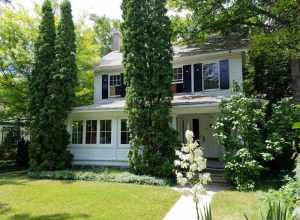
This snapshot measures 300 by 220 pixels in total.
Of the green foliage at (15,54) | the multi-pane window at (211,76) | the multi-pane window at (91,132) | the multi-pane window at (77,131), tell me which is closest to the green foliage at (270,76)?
the multi-pane window at (211,76)

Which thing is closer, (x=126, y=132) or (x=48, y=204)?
(x=48, y=204)

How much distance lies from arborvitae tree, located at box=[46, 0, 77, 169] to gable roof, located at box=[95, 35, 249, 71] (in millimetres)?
2711

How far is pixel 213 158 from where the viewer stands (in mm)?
13977

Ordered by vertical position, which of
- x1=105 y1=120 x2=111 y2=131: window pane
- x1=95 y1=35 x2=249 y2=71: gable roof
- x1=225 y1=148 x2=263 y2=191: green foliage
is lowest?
x1=225 y1=148 x2=263 y2=191: green foliage

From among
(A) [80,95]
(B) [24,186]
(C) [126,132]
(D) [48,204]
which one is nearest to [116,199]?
(D) [48,204]

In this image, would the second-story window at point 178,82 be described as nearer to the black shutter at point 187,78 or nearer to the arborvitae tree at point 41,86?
the black shutter at point 187,78

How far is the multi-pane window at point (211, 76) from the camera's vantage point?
517 inches

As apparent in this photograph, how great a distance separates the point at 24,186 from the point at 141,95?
5.82 m

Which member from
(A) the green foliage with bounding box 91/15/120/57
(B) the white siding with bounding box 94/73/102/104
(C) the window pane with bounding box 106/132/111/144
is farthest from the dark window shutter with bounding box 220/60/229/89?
(A) the green foliage with bounding box 91/15/120/57

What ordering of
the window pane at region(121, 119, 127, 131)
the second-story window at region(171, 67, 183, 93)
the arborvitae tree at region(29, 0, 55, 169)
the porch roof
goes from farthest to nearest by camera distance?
the second-story window at region(171, 67, 183, 93) < the window pane at region(121, 119, 127, 131) < the arborvitae tree at region(29, 0, 55, 169) < the porch roof

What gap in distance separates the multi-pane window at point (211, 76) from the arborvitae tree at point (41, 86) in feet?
27.4

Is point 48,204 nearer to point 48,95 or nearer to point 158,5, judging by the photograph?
point 48,95

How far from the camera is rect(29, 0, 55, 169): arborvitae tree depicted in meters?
12.9

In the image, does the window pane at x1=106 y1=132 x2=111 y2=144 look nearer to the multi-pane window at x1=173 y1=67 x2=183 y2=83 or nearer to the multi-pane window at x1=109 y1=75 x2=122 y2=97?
the multi-pane window at x1=109 y1=75 x2=122 y2=97
